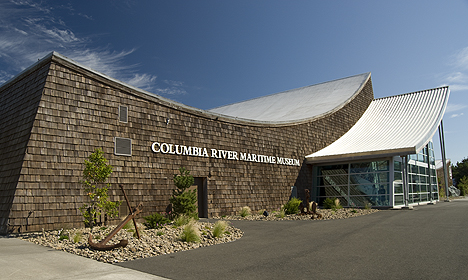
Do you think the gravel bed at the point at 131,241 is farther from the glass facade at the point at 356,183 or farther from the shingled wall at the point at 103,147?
the glass facade at the point at 356,183

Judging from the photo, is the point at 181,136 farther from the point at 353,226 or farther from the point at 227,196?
the point at 353,226

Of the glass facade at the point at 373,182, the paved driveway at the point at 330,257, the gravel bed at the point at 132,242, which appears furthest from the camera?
the glass facade at the point at 373,182

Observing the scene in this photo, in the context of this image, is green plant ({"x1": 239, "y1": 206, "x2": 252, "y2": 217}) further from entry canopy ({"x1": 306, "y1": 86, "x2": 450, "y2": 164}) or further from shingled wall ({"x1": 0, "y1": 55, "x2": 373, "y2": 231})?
entry canopy ({"x1": 306, "y1": 86, "x2": 450, "y2": 164})

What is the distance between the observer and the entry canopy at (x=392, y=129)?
20.4m

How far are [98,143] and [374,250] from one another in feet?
31.7

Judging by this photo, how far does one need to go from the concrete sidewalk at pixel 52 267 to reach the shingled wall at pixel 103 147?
342cm

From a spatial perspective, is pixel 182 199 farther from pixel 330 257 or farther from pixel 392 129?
pixel 392 129

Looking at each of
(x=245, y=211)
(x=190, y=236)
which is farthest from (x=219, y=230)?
(x=245, y=211)

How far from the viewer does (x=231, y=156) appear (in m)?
17.7

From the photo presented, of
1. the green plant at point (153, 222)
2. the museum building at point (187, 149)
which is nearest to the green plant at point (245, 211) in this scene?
the museum building at point (187, 149)

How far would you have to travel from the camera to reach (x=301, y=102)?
31.6 metres

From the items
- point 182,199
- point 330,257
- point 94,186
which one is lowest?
point 330,257

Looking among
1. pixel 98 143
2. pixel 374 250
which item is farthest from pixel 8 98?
pixel 374 250

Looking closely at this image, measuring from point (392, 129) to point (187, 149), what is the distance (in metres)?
16.3
